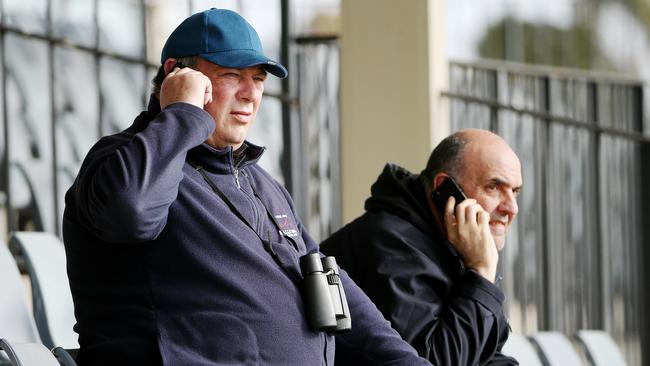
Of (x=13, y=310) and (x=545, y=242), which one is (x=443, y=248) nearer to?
(x=13, y=310)

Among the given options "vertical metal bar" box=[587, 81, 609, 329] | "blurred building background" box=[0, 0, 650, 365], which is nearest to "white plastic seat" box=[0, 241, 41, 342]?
"blurred building background" box=[0, 0, 650, 365]

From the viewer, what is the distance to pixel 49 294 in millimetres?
Answer: 3990

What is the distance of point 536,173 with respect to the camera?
312 inches

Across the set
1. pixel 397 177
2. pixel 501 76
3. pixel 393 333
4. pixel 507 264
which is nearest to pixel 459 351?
pixel 393 333

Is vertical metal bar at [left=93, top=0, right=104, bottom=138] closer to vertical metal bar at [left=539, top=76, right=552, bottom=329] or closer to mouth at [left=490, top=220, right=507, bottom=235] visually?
mouth at [left=490, top=220, right=507, bottom=235]

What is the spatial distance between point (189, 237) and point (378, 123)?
157 inches

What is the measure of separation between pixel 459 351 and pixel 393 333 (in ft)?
1.28

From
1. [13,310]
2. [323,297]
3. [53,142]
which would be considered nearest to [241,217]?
[323,297]

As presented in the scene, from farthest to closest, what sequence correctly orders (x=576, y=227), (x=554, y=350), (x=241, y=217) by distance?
(x=576, y=227), (x=554, y=350), (x=241, y=217)

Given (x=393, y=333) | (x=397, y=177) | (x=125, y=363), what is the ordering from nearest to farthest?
(x=125, y=363) → (x=393, y=333) → (x=397, y=177)

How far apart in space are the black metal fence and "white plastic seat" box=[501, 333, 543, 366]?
8.22 ft

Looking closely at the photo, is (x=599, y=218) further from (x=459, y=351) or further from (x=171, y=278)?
(x=171, y=278)

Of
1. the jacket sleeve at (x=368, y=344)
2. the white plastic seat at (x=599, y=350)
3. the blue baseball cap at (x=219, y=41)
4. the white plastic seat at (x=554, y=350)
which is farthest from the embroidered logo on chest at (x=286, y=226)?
the white plastic seat at (x=599, y=350)

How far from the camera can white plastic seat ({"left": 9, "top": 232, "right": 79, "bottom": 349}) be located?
13.0 ft
